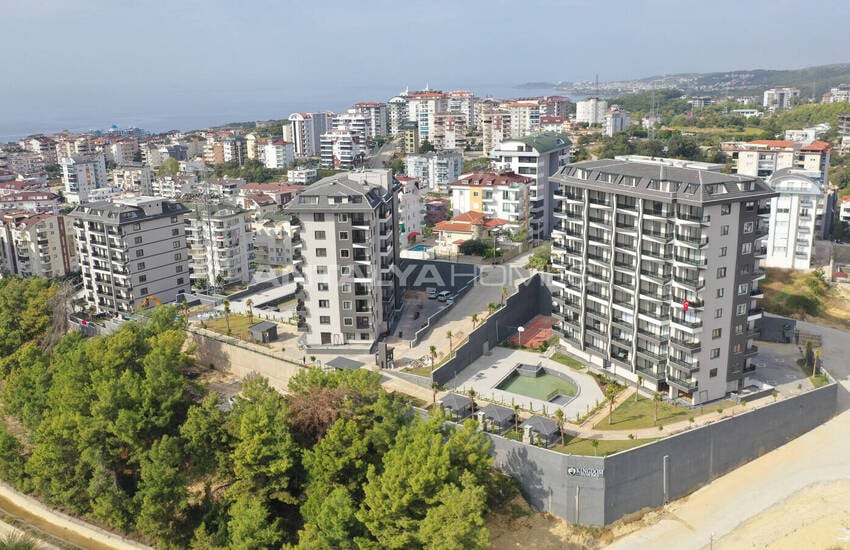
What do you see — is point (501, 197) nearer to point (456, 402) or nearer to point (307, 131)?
point (456, 402)

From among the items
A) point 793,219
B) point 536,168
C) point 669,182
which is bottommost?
point 793,219

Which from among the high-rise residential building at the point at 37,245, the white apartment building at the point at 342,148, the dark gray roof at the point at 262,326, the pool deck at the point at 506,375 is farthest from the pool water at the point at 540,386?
the white apartment building at the point at 342,148

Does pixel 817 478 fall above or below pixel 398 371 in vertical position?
below

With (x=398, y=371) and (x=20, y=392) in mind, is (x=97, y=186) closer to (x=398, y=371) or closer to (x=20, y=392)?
(x=20, y=392)

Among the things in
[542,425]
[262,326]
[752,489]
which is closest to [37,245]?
[262,326]

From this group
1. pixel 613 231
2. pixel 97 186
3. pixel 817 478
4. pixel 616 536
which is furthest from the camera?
pixel 97 186

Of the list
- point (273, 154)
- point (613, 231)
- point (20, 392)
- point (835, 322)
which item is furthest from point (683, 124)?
point (20, 392)

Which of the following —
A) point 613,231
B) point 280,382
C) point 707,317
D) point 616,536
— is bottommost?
point 616,536
